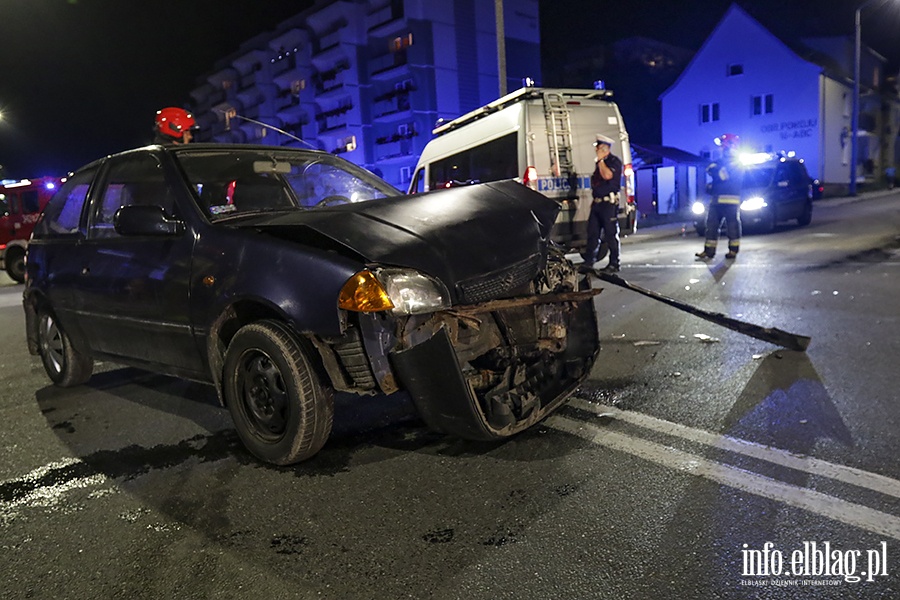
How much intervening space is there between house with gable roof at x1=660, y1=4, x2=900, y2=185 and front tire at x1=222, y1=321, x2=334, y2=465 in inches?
1340

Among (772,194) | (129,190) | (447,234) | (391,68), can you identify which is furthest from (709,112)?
(447,234)

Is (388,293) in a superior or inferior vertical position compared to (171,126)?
inferior

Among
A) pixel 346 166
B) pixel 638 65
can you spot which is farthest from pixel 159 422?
Answer: pixel 638 65

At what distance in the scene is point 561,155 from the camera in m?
10.0

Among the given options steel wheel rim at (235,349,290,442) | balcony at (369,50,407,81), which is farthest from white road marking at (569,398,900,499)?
balcony at (369,50,407,81)

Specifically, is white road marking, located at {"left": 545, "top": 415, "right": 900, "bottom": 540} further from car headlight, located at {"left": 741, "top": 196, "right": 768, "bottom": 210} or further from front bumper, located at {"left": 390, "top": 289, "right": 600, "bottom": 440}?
car headlight, located at {"left": 741, "top": 196, "right": 768, "bottom": 210}

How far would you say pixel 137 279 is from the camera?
4.02 metres

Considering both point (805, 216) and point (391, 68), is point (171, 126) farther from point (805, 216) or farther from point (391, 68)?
point (391, 68)

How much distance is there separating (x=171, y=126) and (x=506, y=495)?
758 cm

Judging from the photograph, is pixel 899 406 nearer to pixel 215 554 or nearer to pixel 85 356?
pixel 215 554

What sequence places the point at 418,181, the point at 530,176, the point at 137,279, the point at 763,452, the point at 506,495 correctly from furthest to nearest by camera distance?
the point at 418,181 < the point at 530,176 < the point at 137,279 < the point at 763,452 < the point at 506,495

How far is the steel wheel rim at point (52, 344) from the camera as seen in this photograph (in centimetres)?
522

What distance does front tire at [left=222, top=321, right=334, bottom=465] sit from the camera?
10.5 feet

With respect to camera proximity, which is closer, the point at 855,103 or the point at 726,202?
the point at 726,202
